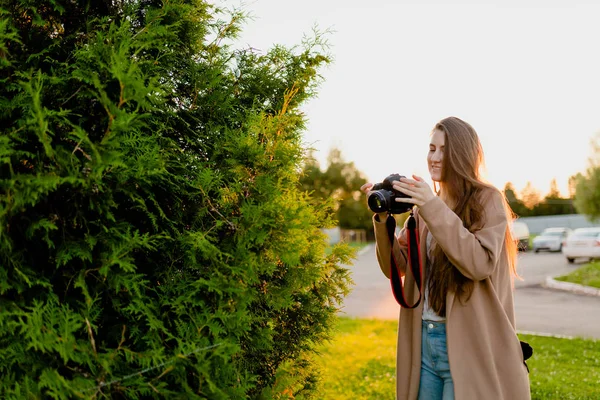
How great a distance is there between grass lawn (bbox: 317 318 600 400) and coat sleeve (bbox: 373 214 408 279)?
1325 millimetres

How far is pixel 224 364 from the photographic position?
1.82 m

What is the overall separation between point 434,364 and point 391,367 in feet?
13.3

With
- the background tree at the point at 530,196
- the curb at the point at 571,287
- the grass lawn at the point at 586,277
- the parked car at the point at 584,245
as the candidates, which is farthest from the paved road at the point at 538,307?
the background tree at the point at 530,196

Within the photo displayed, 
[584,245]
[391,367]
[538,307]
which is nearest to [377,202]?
[391,367]

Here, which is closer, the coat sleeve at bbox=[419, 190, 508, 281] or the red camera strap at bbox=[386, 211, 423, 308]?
the coat sleeve at bbox=[419, 190, 508, 281]

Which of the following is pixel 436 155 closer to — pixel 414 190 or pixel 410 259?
pixel 414 190

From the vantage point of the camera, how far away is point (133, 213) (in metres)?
2.06

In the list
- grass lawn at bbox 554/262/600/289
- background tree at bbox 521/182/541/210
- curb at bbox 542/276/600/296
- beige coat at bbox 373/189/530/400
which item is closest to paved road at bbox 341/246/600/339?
curb at bbox 542/276/600/296

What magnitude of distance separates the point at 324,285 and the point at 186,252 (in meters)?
1.09

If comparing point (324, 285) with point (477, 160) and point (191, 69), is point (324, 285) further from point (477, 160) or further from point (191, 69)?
point (191, 69)

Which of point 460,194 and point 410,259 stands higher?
point 460,194

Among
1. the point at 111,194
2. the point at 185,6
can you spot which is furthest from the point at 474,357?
the point at 185,6

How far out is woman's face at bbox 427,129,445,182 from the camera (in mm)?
2357

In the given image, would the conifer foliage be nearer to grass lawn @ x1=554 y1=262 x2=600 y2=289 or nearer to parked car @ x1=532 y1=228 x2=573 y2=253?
grass lawn @ x1=554 y1=262 x2=600 y2=289
